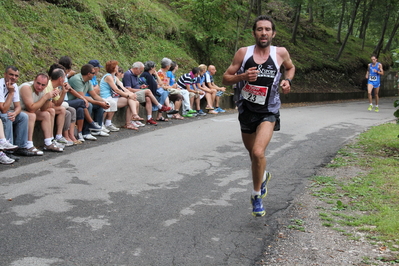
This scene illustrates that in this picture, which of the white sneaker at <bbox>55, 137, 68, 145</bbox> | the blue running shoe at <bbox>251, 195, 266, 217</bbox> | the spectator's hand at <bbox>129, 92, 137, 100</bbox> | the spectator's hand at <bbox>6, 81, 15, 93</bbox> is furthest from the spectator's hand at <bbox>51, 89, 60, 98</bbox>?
the blue running shoe at <bbox>251, 195, 266, 217</bbox>

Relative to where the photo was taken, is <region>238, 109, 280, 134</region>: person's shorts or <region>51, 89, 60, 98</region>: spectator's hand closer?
<region>238, 109, 280, 134</region>: person's shorts

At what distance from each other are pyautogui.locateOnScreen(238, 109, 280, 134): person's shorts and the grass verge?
1.23m

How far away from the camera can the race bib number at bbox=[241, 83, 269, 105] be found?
5824 millimetres

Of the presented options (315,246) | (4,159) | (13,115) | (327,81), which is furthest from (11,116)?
(327,81)

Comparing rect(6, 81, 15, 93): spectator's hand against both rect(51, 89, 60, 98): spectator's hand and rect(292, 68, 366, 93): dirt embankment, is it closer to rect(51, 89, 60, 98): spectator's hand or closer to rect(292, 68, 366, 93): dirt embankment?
rect(51, 89, 60, 98): spectator's hand

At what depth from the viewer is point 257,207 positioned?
19.0 feet

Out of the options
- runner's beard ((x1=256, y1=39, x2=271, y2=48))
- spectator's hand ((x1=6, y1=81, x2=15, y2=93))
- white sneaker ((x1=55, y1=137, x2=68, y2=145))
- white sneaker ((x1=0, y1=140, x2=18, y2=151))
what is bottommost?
white sneaker ((x1=55, y1=137, x2=68, y2=145))

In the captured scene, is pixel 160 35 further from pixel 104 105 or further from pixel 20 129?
pixel 20 129

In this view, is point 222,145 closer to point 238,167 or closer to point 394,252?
point 238,167

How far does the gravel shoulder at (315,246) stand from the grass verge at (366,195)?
3.8 inches

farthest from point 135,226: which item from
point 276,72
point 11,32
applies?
point 11,32

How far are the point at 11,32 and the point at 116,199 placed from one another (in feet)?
31.7

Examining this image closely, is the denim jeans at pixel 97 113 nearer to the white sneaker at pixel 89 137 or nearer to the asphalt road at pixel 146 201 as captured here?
the white sneaker at pixel 89 137

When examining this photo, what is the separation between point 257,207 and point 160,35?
17857 mm
